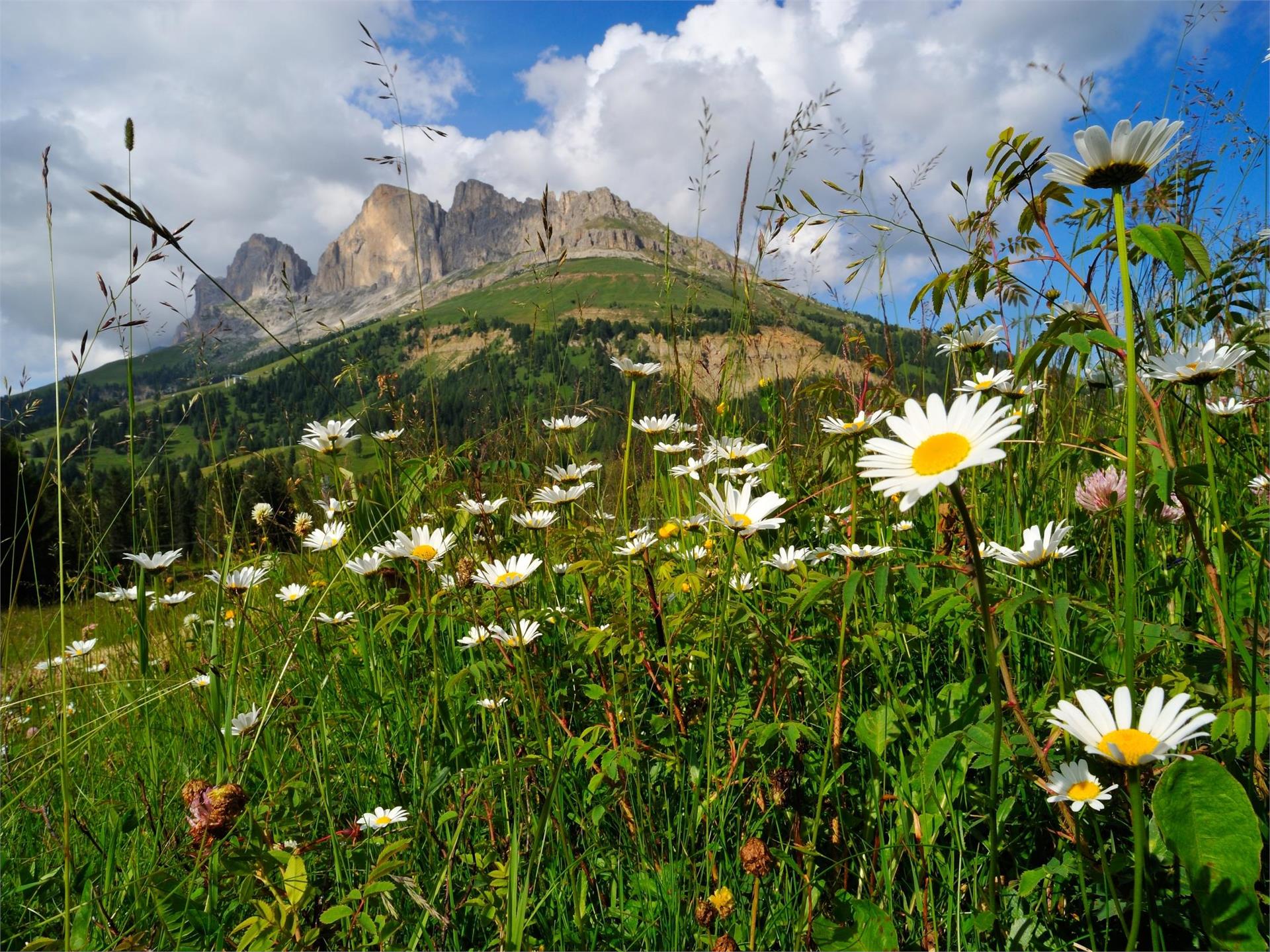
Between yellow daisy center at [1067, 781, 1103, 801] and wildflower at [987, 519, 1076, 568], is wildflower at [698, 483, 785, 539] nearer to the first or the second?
wildflower at [987, 519, 1076, 568]

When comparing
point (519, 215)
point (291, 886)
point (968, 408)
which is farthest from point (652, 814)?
point (519, 215)

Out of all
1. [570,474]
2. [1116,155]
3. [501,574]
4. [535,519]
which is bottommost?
[501,574]

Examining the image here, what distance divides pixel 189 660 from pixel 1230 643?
2956 mm

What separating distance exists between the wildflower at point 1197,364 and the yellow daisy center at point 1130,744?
2.17 feet

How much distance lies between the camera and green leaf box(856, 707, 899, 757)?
126cm

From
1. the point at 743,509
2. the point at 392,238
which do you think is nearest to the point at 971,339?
the point at 743,509

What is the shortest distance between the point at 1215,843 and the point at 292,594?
8.63ft

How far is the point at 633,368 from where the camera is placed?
2305mm

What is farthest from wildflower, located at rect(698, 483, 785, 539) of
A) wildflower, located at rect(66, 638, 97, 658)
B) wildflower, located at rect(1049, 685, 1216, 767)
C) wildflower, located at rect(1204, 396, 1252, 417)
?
wildflower, located at rect(66, 638, 97, 658)

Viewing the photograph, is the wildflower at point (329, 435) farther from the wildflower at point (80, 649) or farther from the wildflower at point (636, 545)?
the wildflower at point (80, 649)

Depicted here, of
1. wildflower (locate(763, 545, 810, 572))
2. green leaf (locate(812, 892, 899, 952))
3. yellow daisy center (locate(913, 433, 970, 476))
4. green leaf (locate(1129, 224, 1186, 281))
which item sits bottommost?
green leaf (locate(812, 892, 899, 952))

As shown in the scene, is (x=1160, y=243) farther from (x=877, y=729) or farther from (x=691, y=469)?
(x=691, y=469)

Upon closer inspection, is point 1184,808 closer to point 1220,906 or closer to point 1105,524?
point 1220,906

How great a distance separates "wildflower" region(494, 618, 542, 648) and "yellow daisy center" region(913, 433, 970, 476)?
0.82 meters
